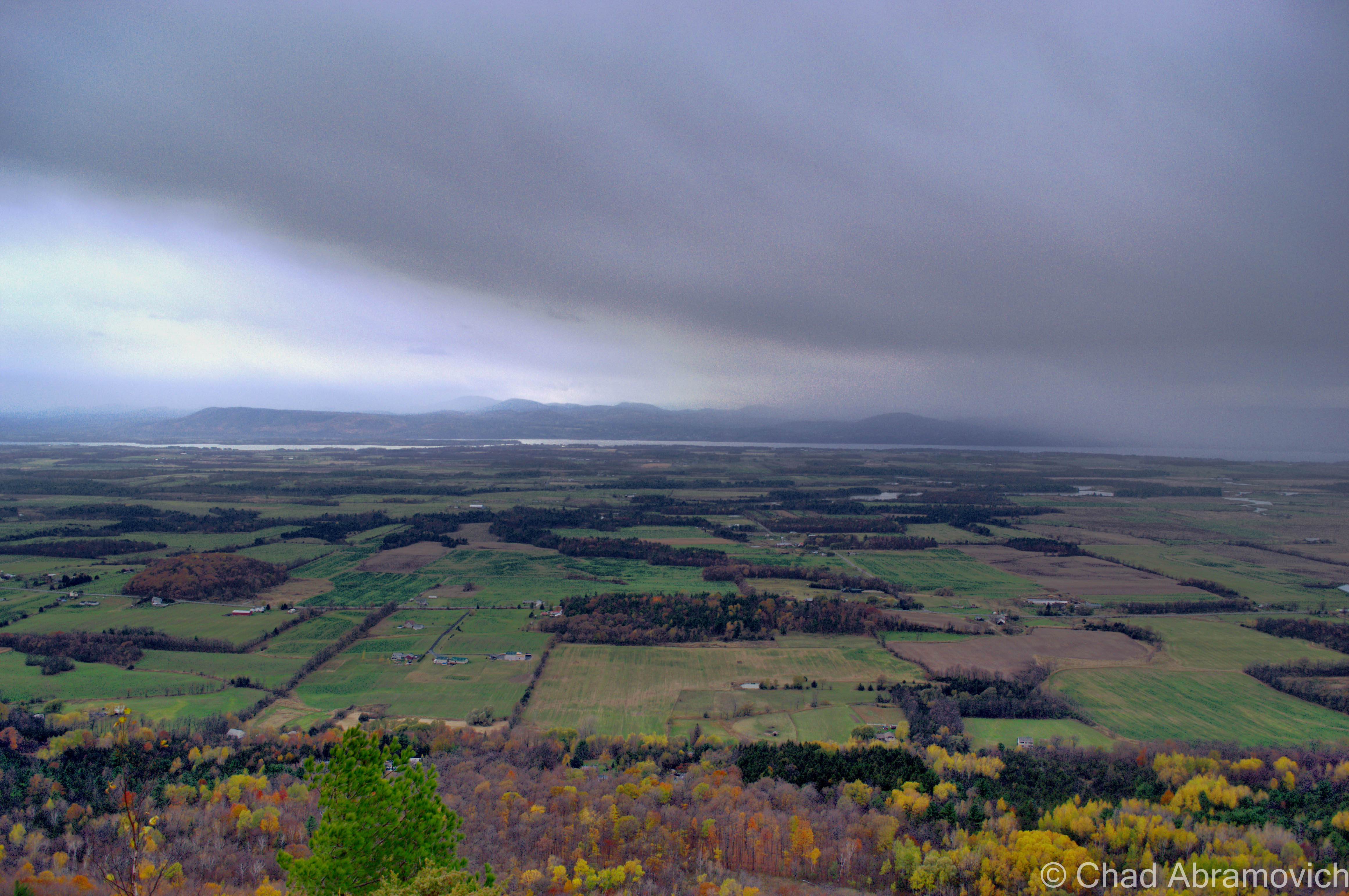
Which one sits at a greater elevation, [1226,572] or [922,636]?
[1226,572]

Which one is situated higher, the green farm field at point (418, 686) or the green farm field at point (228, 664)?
the green farm field at point (228, 664)

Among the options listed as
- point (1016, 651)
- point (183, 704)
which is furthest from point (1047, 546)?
point (183, 704)

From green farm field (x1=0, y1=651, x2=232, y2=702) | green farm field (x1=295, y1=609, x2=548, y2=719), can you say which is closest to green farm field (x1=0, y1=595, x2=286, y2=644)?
green farm field (x1=295, y1=609, x2=548, y2=719)

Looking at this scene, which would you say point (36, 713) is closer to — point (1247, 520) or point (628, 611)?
point (628, 611)

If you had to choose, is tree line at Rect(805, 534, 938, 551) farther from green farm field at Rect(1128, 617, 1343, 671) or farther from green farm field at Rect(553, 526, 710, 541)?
green farm field at Rect(1128, 617, 1343, 671)

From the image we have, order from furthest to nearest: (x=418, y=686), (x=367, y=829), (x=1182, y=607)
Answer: (x=1182, y=607) < (x=418, y=686) < (x=367, y=829)

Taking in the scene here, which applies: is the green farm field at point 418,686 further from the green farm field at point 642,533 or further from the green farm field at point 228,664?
the green farm field at point 642,533

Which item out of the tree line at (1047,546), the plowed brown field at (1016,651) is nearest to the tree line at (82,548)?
the plowed brown field at (1016,651)

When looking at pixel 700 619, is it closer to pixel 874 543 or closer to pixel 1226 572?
pixel 874 543
